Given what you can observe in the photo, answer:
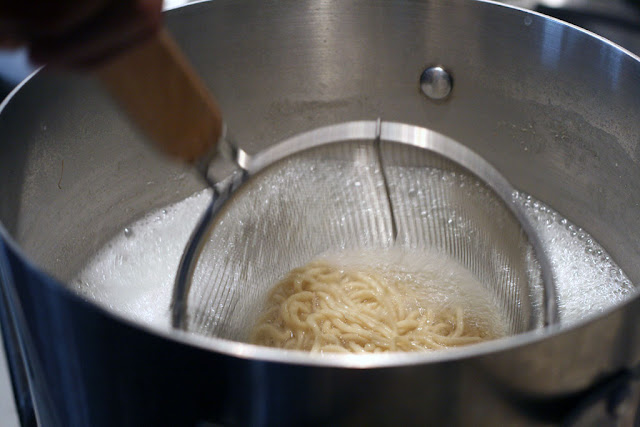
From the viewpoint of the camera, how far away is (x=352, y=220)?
108 centimetres

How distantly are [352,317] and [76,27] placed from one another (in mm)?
589

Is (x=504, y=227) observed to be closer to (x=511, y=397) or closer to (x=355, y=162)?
(x=355, y=162)

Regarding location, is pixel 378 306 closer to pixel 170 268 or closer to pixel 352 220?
pixel 352 220

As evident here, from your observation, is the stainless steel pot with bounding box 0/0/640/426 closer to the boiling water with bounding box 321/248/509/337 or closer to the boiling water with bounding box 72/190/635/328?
the boiling water with bounding box 72/190/635/328

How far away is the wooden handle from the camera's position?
0.55m

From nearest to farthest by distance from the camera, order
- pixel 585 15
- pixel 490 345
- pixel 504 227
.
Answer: pixel 490 345
pixel 504 227
pixel 585 15

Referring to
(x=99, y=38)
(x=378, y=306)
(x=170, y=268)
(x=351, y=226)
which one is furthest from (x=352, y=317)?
(x=99, y=38)

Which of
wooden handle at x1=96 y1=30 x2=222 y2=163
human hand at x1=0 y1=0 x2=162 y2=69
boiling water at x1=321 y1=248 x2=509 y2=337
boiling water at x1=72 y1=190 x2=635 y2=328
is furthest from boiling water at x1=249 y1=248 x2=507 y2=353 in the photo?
human hand at x1=0 y1=0 x2=162 y2=69

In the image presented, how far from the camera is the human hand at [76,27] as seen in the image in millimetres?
446

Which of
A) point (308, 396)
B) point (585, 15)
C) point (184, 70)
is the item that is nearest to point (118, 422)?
point (308, 396)

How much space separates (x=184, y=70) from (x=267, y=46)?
1.45 feet

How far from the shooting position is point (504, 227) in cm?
89

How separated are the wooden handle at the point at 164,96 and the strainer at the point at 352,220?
14 cm

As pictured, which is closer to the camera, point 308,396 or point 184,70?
point 308,396
